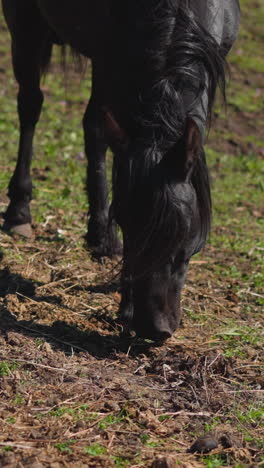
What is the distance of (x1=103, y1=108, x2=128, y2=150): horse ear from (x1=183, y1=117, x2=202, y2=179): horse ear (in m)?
0.29

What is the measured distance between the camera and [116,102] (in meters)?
3.40

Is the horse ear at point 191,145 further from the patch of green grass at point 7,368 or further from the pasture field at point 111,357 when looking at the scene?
the patch of green grass at point 7,368

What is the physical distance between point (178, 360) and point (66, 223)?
2.19m

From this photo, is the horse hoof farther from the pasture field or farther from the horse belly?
the horse belly

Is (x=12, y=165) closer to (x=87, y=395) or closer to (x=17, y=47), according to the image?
(x=17, y=47)

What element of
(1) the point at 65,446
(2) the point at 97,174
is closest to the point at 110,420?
(1) the point at 65,446

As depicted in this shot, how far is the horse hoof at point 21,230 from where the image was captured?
196 inches

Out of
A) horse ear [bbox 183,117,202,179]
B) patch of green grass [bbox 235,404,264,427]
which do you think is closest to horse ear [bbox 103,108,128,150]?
horse ear [bbox 183,117,202,179]

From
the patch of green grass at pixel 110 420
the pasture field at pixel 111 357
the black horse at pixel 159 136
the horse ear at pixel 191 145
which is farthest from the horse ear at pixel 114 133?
the patch of green grass at pixel 110 420

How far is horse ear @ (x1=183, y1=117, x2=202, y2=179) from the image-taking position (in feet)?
9.49

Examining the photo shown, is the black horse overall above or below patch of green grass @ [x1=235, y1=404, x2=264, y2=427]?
above

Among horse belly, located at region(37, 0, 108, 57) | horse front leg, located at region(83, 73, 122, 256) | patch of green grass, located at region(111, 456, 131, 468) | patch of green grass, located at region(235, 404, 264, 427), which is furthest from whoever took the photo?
horse front leg, located at region(83, 73, 122, 256)

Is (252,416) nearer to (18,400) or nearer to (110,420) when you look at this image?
(110,420)

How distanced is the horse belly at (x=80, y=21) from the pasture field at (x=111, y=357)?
129cm
